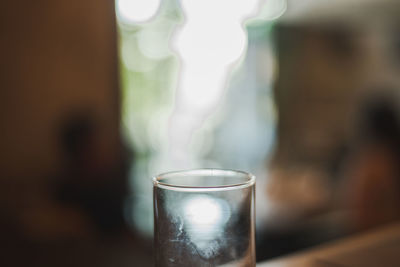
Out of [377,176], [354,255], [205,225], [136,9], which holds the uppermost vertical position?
[136,9]

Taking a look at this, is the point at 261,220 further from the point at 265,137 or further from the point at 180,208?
the point at 265,137

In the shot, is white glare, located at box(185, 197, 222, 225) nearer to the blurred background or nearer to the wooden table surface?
the wooden table surface

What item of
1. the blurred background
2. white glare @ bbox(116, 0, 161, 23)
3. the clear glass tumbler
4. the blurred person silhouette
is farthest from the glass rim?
white glare @ bbox(116, 0, 161, 23)

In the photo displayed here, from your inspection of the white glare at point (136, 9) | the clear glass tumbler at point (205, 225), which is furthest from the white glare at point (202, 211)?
the white glare at point (136, 9)

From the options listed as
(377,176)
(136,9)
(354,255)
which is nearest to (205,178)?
(354,255)

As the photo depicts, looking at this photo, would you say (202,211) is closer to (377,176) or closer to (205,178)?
(205,178)

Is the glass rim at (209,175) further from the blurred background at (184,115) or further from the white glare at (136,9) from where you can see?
the white glare at (136,9)

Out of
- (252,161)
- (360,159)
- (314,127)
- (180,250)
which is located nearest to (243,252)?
(180,250)
